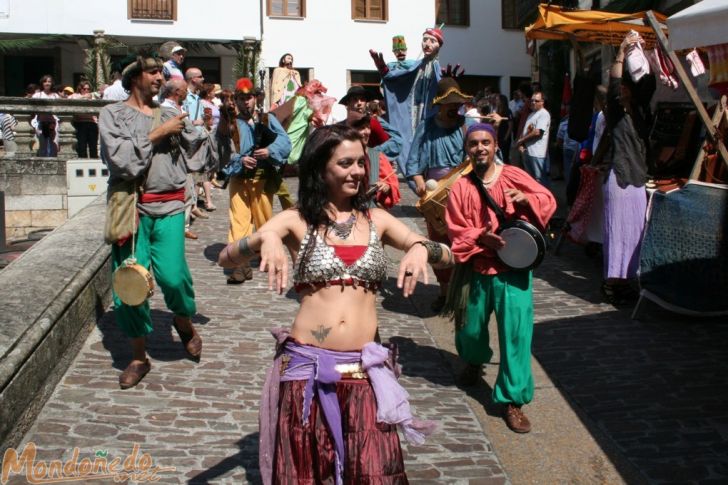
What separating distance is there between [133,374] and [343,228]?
2787 mm

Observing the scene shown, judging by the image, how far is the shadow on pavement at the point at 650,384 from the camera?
5016mm

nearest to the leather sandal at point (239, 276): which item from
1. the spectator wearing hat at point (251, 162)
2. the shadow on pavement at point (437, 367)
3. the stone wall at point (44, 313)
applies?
the spectator wearing hat at point (251, 162)

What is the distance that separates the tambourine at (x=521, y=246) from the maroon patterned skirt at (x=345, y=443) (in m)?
2.00

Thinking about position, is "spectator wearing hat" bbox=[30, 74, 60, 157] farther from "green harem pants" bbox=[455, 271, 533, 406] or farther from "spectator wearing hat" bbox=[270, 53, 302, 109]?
"green harem pants" bbox=[455, 271, 533, 406]

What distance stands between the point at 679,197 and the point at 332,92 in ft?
72.4

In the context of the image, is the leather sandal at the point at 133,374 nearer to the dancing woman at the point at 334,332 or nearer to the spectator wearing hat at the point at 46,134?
the dancing woman at the point at 334,332

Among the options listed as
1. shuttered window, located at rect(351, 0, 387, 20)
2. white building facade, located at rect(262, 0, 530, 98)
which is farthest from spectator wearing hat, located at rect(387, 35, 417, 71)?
shuttered window, located at rect(351, 0, 387, 20)

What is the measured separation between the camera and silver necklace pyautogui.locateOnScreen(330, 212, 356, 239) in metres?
3.80

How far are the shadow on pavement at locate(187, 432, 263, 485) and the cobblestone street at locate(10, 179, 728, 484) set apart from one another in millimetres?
11

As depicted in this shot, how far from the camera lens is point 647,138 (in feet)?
27.5

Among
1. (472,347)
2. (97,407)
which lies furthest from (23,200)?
(472,347)

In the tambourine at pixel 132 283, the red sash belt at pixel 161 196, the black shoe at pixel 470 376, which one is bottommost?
the black shoe at pixel 470 376

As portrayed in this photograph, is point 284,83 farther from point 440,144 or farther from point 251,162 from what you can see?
point 440,144

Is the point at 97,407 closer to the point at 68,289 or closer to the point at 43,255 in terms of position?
the point at 68,289
